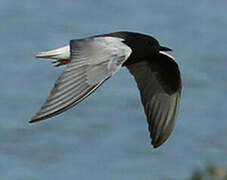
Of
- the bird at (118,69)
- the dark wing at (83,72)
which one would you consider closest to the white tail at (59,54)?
the bird at (118,69)

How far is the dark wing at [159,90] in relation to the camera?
284 inches

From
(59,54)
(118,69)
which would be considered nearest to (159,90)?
(59,54)

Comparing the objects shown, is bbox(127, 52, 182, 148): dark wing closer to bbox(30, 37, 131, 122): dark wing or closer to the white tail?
the white tail

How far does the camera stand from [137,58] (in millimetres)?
6957

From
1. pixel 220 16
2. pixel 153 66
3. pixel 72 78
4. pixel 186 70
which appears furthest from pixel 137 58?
pixel 220 16

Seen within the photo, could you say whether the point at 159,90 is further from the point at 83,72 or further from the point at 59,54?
the point at 83,72

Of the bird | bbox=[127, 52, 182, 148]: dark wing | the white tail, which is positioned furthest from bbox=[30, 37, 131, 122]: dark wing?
bbox=[127, 52, 182, 148]: dark wing

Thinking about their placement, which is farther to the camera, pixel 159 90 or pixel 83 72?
pixel 159 90

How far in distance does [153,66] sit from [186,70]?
106 inches

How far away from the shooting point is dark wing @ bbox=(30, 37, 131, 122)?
18.0 feet

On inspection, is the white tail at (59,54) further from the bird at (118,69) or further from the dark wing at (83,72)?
the dark wing at (83,72)

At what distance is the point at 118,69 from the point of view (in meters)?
5.84

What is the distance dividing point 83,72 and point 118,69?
0.19 meters

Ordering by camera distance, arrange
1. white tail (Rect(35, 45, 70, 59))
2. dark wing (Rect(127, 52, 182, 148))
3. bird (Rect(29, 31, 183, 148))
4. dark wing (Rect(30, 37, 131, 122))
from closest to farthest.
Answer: dark wing (Rect(30, 37, 131, 122)), bird (Rect(29, 31, 183, 148)), white tail (Rect(35, 45, 70, 59)), dark wing (Rect(127, 52, 182, 148))
